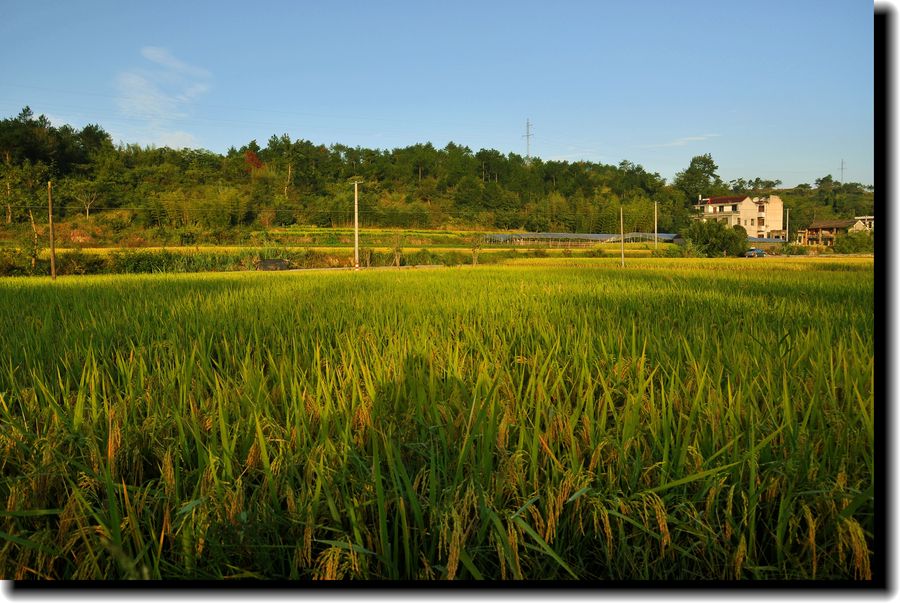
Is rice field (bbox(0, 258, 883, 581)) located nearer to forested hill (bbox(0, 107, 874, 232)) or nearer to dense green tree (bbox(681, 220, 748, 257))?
forested hill (bbox(0, 107, 874, 232))

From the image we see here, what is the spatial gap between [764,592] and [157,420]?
151 cm

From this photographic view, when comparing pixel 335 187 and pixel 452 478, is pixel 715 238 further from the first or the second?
pixel 452 478

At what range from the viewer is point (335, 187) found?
38781 millimetres

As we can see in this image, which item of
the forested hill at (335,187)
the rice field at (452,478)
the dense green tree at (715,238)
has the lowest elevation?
the rice field at (452,478)

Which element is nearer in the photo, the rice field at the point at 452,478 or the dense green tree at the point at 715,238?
the rice field at the point at 452,478

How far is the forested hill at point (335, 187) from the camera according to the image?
12289 mm

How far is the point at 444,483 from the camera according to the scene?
1086 mm

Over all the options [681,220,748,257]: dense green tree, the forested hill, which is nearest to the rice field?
the forested hill

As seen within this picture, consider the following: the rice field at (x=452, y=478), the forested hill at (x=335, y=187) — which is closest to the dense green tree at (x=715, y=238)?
the forested hill at (x=335, y=187)

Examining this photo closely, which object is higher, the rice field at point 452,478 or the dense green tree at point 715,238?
the dense green tree at point 715,238

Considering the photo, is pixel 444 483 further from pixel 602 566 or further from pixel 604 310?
pixel 604 310

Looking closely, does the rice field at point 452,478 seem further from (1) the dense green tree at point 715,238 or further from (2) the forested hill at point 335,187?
(1) the dense green tree at point 715,238

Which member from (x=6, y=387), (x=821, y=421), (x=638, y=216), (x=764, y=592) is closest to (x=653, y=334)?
(x=821, y=421)

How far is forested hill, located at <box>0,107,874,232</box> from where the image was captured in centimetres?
1229
